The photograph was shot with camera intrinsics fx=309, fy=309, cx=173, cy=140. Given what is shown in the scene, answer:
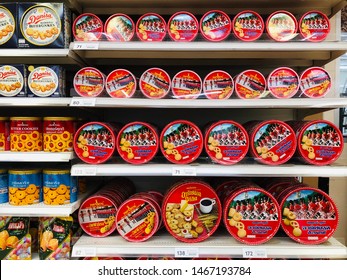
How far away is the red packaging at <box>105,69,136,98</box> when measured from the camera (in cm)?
182

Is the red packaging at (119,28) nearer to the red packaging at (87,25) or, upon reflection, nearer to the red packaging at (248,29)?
the red packaging at (87,25)

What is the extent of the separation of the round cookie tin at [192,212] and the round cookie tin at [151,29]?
0.89m

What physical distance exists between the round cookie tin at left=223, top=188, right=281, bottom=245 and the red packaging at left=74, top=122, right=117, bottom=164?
0.77 meters

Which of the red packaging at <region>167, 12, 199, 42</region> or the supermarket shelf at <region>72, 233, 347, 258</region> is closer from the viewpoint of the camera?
the supermarket shelf at <region>72, 233, 347, 258</region>

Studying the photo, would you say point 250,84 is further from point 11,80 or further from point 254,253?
point 11,80

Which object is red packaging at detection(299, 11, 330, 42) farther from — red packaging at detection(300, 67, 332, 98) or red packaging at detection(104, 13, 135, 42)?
red packaging at detection(104, 13, 135, 42)

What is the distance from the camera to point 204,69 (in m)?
2.35

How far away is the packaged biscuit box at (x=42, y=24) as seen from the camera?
5.94 ft

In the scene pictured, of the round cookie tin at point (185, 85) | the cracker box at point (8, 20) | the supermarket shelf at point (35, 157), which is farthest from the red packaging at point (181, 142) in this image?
the cracker box at point (8, 20)

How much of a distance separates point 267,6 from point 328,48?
1.91ft

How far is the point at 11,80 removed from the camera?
1.83 m

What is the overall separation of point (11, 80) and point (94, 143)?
618 mm

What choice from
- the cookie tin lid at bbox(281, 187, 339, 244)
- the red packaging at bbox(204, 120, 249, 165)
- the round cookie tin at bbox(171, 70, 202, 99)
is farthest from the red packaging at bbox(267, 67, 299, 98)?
the cookie tin lid at bbox(281, 187, 339, 244)

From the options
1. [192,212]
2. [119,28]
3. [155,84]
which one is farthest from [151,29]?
[192,212]
